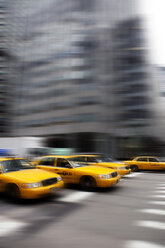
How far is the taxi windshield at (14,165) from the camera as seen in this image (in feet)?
21.0

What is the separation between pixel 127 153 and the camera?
36.2m

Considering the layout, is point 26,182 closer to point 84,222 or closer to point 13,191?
point 13,191

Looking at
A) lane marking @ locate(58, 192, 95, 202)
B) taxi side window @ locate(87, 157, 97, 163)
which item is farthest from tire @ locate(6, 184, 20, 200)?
taxi side window @ locate(87, 157, 97, 163)

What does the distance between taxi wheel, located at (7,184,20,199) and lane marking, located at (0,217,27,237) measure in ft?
3.66

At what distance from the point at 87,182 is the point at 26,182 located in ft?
8.72

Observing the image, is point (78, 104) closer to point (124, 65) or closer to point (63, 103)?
point (63, 103)

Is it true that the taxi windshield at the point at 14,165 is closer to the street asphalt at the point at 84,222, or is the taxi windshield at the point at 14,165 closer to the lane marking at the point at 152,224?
the street asphalt at the point at 84,222

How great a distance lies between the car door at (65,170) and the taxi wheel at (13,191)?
7.73ft

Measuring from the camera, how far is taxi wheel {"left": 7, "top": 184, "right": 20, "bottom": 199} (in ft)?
18.5

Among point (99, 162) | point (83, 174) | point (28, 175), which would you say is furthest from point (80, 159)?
point (28, 175)

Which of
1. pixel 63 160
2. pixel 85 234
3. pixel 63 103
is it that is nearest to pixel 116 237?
pixel 85 234

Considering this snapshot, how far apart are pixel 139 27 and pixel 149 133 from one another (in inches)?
1028

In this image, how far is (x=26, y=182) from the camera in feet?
18.1

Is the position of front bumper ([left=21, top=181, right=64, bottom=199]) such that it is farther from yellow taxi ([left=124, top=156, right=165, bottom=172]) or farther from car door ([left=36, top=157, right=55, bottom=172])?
yellow taxi ([left=124, top=156, right=165, bottom=172])
